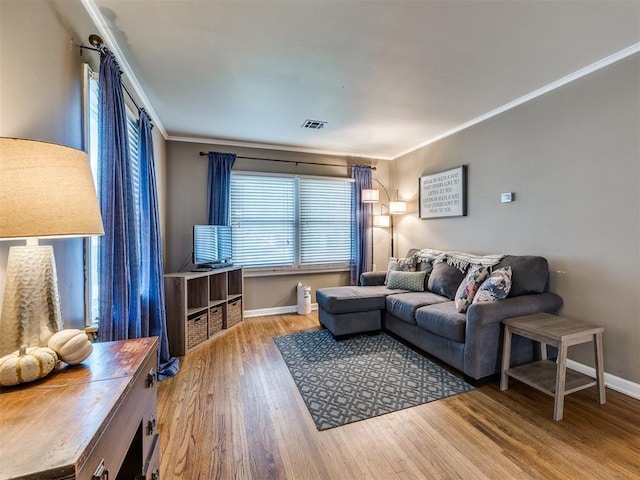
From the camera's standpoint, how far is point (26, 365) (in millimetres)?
847

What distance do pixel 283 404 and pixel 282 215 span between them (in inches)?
113

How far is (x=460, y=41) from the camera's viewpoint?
2.04 metres

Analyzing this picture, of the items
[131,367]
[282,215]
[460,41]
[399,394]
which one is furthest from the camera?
[282,215]

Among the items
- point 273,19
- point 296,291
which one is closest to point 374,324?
point 296,291

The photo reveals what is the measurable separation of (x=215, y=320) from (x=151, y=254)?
1295 mm

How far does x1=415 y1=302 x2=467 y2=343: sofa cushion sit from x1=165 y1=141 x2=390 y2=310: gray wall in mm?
2145

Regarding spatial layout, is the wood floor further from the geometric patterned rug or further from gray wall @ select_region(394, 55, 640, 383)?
gray wall @ select_region(394, 55, 640, 383)

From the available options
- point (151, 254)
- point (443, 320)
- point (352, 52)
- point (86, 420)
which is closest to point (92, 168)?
point (151, 254)

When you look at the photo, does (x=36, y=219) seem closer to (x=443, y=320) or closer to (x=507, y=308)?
(x=443, y=320)

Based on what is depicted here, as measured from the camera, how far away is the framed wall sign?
368 centimetres

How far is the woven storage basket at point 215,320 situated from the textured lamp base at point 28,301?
8.65 feet

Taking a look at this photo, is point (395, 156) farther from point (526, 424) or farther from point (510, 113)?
point (526, 424)

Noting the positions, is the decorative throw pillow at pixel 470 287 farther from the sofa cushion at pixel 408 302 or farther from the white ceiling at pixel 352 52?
the white ceiling at pixel 352 52

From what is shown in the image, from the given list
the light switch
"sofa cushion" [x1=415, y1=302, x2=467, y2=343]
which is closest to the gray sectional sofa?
"sofa cushion" [x1=415, y1=302, x2=467, y2=343]
